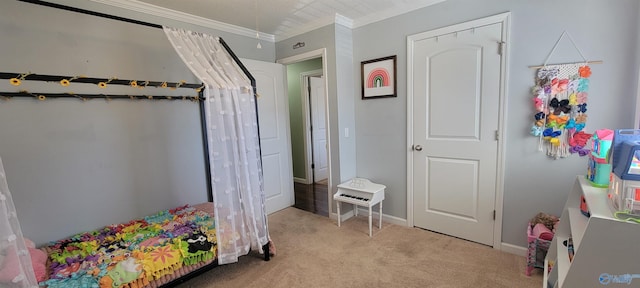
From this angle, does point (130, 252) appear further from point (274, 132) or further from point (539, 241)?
point (539, 241)

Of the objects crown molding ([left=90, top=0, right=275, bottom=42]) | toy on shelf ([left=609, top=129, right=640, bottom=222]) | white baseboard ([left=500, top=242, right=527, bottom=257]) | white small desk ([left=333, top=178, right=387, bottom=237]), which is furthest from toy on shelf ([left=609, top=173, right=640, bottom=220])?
crown molding ([left=90, top=0, right=275, bottom=42])

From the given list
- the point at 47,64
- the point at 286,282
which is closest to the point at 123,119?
the point at 47,64

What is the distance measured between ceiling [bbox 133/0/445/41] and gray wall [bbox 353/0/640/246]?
0.53ft

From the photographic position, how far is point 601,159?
1371 mm

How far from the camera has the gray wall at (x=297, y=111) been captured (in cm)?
481

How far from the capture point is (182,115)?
9.22ft

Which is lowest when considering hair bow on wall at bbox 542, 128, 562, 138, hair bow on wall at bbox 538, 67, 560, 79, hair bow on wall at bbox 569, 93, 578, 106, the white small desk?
the white small desk

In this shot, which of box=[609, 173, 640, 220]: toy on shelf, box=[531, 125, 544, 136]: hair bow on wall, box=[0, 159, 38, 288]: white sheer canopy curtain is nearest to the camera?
box=[609, 173, 640, 220]: toy on shelf

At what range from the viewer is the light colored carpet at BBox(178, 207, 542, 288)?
6.73 ft

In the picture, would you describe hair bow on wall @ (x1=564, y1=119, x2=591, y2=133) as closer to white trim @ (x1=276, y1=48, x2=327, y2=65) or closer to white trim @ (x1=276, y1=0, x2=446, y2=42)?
white trim @ (x1=276, y1=0, x2=446, y2=42)

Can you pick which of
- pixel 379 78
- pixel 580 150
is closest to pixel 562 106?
pixel 580 150

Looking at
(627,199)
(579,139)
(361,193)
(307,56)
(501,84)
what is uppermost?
(307,56)

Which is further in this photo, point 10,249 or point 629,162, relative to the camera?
point 10,249

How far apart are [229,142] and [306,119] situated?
116 inches
